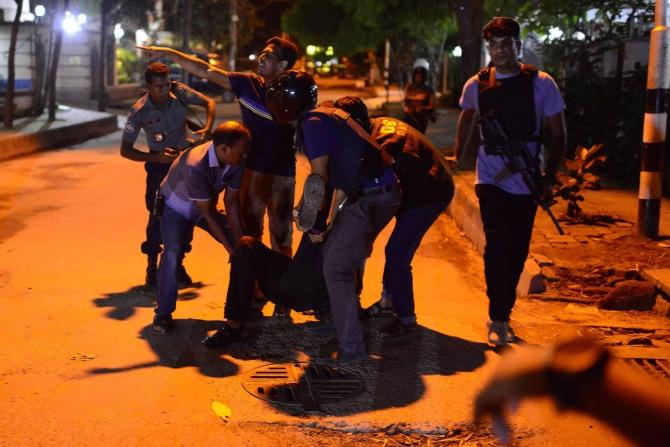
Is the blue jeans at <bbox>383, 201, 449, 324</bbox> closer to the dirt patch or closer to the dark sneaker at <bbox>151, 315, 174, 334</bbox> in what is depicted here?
the dark sneaker at <bbox>151, 315, 174, 334</bbox>

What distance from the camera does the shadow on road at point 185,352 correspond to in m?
5.59

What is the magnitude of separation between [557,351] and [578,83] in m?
13.9

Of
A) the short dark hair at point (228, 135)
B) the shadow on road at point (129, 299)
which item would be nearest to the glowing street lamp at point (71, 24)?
the shadow on road at point (129, 299)

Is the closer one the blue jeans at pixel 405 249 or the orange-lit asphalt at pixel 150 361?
the orange-lit asphalt at pixel 150 361

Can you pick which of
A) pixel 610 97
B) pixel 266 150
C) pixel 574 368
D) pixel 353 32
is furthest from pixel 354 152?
pixel 353 32

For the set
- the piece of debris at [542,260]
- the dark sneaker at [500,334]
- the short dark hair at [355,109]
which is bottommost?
the dark sneaker at [500,334]

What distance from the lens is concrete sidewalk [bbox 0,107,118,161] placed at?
17.1 metres

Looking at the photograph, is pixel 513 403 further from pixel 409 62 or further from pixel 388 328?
pixel 409 62

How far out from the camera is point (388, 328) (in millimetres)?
6285

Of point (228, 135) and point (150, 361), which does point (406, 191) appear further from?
point (150, 361)

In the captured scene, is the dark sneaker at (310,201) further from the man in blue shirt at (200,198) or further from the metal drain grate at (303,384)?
the metal drain grate at (303,384)

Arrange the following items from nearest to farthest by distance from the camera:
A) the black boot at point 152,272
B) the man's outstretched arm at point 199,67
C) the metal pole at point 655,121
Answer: the man's outstretched arm at point 199,67 < the black boot at point 152,272 < the metal pole at point 655,121

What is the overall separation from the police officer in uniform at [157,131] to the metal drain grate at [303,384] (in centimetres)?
205

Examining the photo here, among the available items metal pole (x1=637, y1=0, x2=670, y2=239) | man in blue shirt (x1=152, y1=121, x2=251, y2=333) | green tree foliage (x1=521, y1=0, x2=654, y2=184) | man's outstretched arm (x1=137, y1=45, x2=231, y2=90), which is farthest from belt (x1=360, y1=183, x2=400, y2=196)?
green tree foliage (x1=521, y1=0, x2=654, y2=184)
